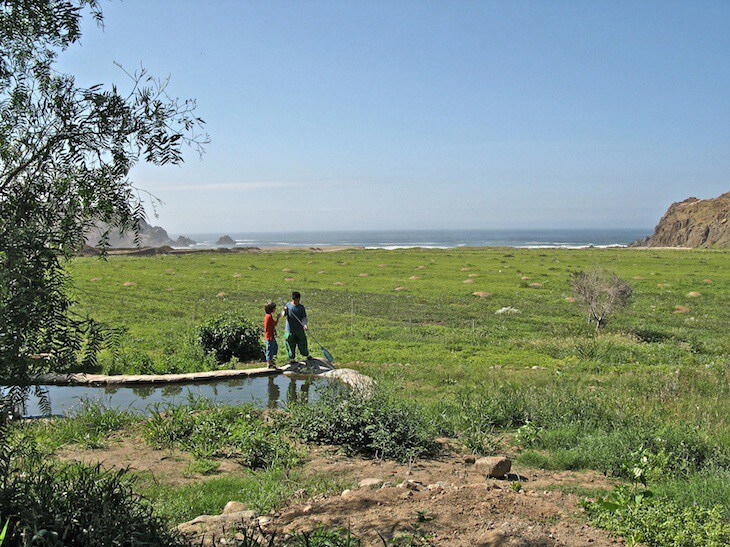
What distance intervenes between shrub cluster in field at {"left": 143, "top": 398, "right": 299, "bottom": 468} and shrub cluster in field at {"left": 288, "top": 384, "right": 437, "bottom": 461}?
64 centimetres

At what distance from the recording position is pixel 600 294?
78.0 ft

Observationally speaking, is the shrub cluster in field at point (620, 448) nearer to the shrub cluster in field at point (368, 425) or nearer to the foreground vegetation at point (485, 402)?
the foreground vegetation at point (485, 402)

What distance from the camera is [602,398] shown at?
1141 cm

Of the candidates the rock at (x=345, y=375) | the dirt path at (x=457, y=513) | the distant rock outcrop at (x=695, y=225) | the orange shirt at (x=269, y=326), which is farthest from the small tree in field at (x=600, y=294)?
the distant rock outcrop at (x=695, y=225)

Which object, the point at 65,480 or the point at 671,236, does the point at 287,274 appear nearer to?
the point at 65,480

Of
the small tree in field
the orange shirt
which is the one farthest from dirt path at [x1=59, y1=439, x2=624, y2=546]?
the small tree in field

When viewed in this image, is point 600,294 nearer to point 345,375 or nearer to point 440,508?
point 345,375

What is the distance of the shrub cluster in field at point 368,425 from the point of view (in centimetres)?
904

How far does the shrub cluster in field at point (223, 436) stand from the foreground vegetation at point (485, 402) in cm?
3

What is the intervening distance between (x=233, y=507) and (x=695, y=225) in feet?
491

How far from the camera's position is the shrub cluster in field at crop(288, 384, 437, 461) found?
9039 mm

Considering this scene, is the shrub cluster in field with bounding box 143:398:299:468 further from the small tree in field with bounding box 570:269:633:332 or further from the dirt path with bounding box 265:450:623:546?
the small tree in field with bounding box 570:269:633:332

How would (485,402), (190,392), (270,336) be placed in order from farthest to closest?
(270,336), (190,392), (485,402)

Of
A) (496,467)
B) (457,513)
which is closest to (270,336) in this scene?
(496,467)
